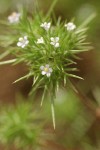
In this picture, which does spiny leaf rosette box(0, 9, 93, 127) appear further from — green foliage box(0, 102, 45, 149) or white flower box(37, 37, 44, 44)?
green foliage box(0, 102, 45, 149)

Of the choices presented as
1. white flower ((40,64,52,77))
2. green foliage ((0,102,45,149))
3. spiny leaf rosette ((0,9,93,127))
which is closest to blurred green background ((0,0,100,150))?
green foliage ((0,102,45,149))

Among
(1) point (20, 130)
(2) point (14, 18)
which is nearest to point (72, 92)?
(1) point (20, 130)

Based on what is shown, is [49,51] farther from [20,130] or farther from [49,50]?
[20,130]

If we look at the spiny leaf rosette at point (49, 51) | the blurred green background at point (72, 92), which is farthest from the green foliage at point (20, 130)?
the spiny leaf rosette at point (49, 51)

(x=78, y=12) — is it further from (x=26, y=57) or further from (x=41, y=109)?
(x=26, y=57)

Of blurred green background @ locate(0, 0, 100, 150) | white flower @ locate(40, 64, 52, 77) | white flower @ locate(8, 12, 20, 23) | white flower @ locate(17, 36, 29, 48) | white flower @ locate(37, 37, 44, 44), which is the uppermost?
white flower @ locate(8, 12, 20, 23)

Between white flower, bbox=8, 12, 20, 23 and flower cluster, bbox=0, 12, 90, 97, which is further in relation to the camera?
white flower, bbox=8, 12, 20, 23

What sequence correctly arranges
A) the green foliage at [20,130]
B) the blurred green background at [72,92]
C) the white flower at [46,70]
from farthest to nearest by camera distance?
the blurred green background at [72,92] → the green foliage at [20,130] → the white flower at [46,70]

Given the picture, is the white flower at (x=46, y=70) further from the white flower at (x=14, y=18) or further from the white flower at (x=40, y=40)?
the white flower at (x=14, y=18)

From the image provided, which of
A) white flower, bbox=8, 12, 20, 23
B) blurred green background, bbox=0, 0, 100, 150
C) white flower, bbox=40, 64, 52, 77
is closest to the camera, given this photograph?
white flower, bbox=40, 64, 52, 77
